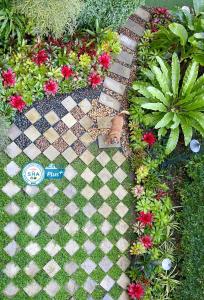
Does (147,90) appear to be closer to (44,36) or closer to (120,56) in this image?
(120,56)

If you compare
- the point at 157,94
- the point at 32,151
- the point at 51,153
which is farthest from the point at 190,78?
the point at 32,151

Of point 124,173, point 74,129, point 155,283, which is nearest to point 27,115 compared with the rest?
point 74,129

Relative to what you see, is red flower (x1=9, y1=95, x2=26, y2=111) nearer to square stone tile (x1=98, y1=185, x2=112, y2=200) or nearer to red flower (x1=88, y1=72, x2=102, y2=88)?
red flower (x1=88, y1=72, x2=102, y2=88)

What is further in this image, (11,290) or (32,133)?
(32,133)

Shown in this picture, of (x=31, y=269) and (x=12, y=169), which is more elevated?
(x=12, y=169)

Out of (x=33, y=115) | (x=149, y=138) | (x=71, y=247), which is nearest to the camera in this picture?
(x=71, y=247)

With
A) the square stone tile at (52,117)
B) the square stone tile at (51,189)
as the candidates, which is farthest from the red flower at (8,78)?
the square stone tile at (51,189)

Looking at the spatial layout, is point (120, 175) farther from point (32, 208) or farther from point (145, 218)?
point (32, 208)

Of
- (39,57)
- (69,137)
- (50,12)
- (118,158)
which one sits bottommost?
(118,158)
